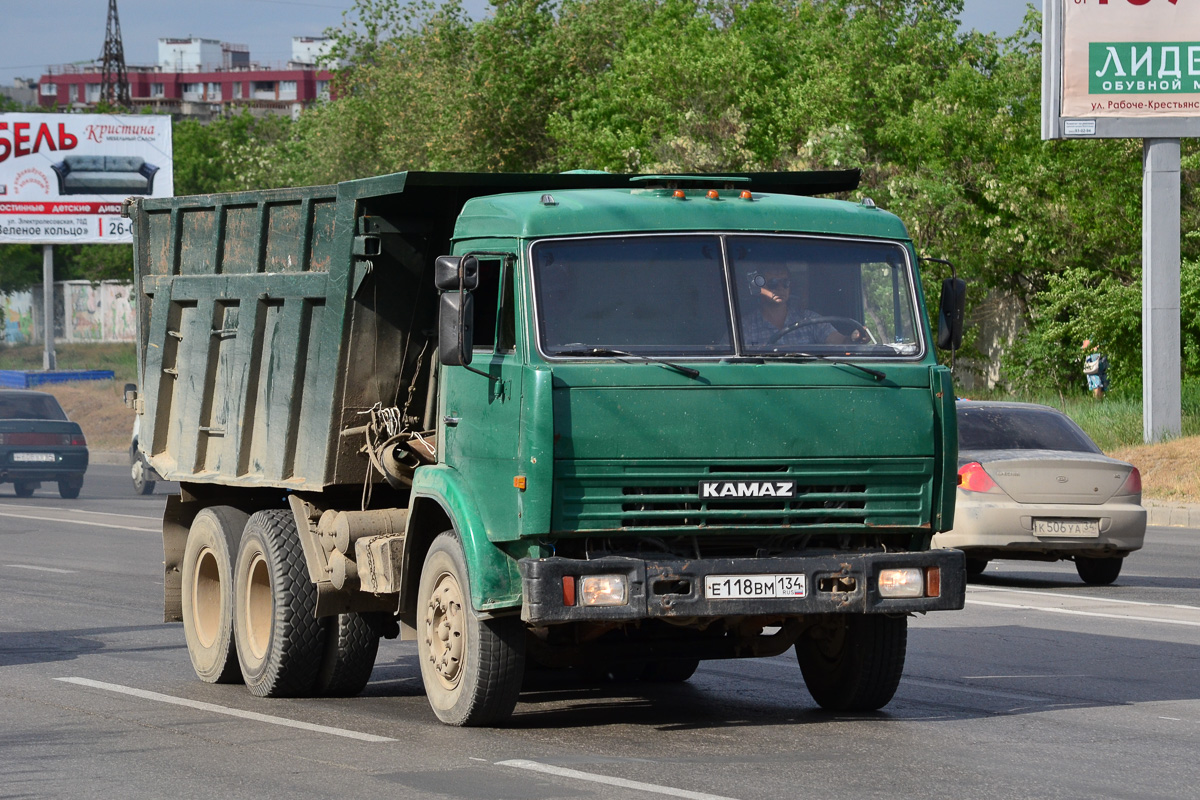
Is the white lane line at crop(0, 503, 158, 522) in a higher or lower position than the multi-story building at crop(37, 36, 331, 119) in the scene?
lower

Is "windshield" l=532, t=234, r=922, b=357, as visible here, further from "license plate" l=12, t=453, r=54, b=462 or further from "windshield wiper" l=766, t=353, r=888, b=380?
"license plate" l=12, t=453, r=54, b=462

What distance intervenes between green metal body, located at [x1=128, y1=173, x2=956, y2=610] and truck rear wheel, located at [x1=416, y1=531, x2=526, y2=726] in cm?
21

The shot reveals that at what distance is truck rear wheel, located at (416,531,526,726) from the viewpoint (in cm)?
788

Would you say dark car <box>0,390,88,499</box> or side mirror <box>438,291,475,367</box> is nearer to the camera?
side mirror <box>438,291,475,367</box>

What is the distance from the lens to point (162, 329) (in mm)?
11195

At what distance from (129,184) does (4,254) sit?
3418 cm

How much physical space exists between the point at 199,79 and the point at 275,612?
159268 mm

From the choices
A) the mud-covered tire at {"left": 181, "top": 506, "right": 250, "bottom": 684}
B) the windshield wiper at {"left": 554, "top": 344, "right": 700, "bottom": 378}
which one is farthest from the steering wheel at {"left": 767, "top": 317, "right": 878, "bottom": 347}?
the mud-covered tire at {"left": 181, "top": 506, "right": 250, "bottom": 684}

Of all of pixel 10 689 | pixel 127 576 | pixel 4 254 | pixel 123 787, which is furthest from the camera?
pixel 4 254

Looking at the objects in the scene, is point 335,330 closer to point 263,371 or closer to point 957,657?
point 263,371

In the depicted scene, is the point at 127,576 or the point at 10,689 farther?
the point at 127,576

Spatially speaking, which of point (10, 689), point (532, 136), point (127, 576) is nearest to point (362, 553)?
point (10, 689)

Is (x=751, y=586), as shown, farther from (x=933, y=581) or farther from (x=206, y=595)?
(x=206, y=595)

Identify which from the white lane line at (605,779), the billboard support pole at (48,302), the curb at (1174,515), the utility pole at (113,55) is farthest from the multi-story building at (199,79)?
the white lane line at (605,779)
